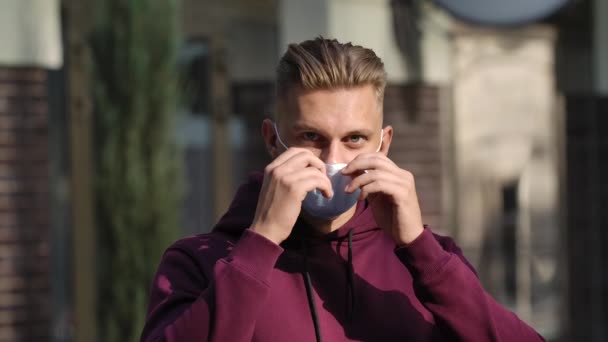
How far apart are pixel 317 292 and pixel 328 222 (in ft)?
0.56

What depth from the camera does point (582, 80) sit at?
24.9ft

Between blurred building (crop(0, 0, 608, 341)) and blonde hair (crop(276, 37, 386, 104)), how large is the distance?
3661 millimetres

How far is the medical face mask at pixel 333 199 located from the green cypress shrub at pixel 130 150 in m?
3.71

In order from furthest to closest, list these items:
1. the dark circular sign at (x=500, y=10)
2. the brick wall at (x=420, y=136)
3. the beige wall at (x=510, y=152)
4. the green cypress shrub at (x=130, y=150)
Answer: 1. the beige wall at (x=510, y=152)
2. the brick wall at (x=420, y=136)
3. the dark circular sign at (x=500, y=10)
4. the green cypress shrub at (x=130, y=150)

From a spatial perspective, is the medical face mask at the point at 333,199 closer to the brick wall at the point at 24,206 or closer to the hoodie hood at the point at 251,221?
the hoodie hood at the point at 251,221

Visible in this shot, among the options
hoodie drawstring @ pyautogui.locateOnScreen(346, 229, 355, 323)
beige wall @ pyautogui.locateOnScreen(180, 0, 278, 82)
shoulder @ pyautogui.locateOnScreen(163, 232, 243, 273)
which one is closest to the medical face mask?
hoodie drawstring @ pyautogui.locateOnScreen(346, 229, 355, 323)

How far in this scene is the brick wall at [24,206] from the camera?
18.2 feet

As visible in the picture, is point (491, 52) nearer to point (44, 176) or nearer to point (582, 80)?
point (582, 80)

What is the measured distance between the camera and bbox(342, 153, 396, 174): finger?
208 centimetres

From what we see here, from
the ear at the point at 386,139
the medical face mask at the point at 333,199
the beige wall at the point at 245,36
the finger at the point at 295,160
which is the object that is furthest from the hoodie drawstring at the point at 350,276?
the beige wall at the point at 245,36

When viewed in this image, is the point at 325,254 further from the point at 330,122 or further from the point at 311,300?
the point at 330,122

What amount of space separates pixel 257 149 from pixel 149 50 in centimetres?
135

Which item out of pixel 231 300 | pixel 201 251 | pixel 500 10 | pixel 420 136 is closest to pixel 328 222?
pixel 201 251

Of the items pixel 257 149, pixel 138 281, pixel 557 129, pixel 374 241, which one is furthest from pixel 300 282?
pixel 557 129
